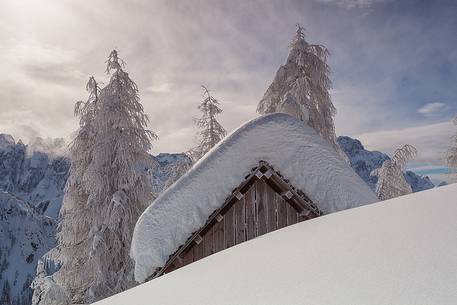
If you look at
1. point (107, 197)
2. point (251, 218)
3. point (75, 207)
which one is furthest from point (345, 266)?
point (75, 207)

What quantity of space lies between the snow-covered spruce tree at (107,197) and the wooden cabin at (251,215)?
20.9 ft

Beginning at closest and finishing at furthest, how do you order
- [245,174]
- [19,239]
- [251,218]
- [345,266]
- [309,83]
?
[345,266] → [245,174] → [251,218] → [309,83] → [19,239]

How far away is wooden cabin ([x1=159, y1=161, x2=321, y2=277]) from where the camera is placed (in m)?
6.90

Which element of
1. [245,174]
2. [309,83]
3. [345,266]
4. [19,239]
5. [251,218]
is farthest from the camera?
[19,239]

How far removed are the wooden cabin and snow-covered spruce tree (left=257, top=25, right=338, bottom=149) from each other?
776 cm

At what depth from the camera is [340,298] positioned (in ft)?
7.31

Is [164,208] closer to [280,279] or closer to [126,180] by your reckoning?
[280,279]

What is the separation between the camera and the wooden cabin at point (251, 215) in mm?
6898

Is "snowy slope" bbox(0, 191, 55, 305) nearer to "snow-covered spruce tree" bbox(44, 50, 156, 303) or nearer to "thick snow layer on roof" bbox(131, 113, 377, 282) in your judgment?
"snow-covered spruce tree" bbox(44, 50, 156, 303)

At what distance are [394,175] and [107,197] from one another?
11.4 meters

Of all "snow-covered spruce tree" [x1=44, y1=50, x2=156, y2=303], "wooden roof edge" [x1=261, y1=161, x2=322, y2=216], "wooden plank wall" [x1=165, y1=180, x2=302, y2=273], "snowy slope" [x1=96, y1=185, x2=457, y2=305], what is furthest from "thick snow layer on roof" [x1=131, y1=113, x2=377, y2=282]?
"snow-covered spruce tree" [x1=44, y1=50, x2=156, y2=303]

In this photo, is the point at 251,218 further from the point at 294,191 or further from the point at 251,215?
the point at 294,191

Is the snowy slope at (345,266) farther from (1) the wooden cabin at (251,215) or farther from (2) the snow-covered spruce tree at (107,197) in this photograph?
→ (2) the snow-covered spruce tree at (107,197)

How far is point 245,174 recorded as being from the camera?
667cm
